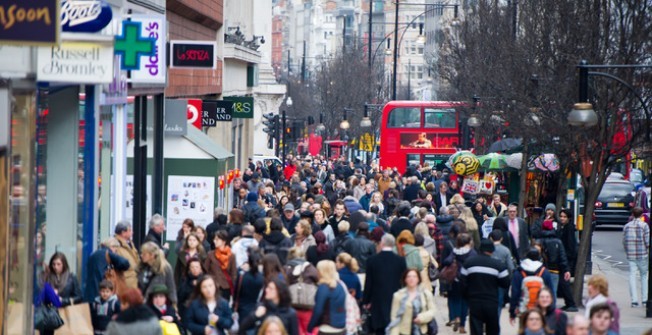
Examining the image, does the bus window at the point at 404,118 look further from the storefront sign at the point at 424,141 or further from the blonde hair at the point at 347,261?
the blonde hair at the point at 347,261

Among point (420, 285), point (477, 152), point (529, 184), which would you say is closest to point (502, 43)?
point (529, 184)

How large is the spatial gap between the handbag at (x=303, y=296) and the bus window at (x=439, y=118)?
41.4 m

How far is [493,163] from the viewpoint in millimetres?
36656

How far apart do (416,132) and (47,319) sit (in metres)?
42.4

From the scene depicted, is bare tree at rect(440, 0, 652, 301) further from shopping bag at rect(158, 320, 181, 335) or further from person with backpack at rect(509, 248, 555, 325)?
shopping bag at rect(158, 320, 181, 335)

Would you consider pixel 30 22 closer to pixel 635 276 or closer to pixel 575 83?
pixel 635 276

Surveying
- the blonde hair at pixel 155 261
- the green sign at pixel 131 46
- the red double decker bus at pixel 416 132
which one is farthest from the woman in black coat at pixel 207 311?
the red double decker bus at pixel 416 132

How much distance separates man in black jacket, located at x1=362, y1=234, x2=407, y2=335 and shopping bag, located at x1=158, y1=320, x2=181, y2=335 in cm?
330

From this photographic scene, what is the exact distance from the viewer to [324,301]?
1525cm

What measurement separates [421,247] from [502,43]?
2156 centimetres

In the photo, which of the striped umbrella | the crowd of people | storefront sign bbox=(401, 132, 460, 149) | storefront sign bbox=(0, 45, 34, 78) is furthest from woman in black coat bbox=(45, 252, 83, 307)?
storefront sign bbox=(401, 132, 460, 149)

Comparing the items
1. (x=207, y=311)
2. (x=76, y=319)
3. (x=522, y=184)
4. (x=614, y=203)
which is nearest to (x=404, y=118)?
(x=614, y=203)

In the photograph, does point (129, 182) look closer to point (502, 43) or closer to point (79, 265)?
point (79, 265)

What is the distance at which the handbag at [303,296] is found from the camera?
15.7m
